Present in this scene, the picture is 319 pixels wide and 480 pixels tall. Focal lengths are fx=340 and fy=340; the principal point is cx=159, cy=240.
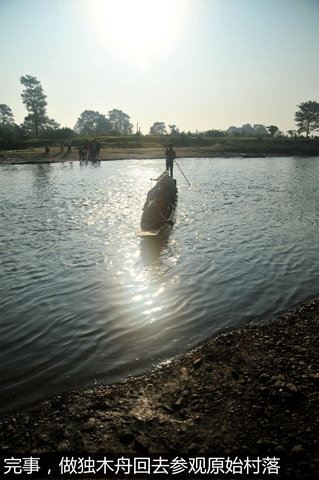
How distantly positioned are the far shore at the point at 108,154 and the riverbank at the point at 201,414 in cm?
4065

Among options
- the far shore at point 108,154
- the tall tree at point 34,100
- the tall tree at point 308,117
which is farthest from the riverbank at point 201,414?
the tall tree at point 308,117

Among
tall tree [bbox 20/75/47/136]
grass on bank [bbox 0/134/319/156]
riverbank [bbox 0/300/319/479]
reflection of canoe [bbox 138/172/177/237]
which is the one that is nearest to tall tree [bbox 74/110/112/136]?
tall tree [bbox 20/75/47/136]

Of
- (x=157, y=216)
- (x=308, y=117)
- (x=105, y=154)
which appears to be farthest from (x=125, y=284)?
(x=308, y=117)

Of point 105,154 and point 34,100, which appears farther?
point 34,100

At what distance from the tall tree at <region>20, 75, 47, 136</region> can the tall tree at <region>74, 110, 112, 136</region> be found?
44666 mm

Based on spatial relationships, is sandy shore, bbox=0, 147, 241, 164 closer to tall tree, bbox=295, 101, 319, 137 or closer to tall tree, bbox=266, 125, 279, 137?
tall tree, bbox=266, 125, 279, 137

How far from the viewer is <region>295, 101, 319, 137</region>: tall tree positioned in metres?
101

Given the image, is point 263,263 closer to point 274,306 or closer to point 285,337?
point 274,306

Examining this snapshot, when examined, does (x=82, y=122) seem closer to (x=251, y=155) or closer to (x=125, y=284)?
(x=251, y=155)

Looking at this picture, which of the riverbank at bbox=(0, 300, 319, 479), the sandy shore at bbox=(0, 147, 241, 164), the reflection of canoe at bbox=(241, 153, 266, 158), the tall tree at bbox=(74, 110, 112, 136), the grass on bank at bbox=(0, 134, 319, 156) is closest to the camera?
the riverbank at bbox=(0, 300, 319, 479)

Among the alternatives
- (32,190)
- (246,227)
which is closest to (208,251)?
(246,227)

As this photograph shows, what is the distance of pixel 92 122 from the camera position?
13912 centimetres

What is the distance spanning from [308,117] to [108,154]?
75.9 meters

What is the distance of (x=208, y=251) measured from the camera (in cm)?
1086
